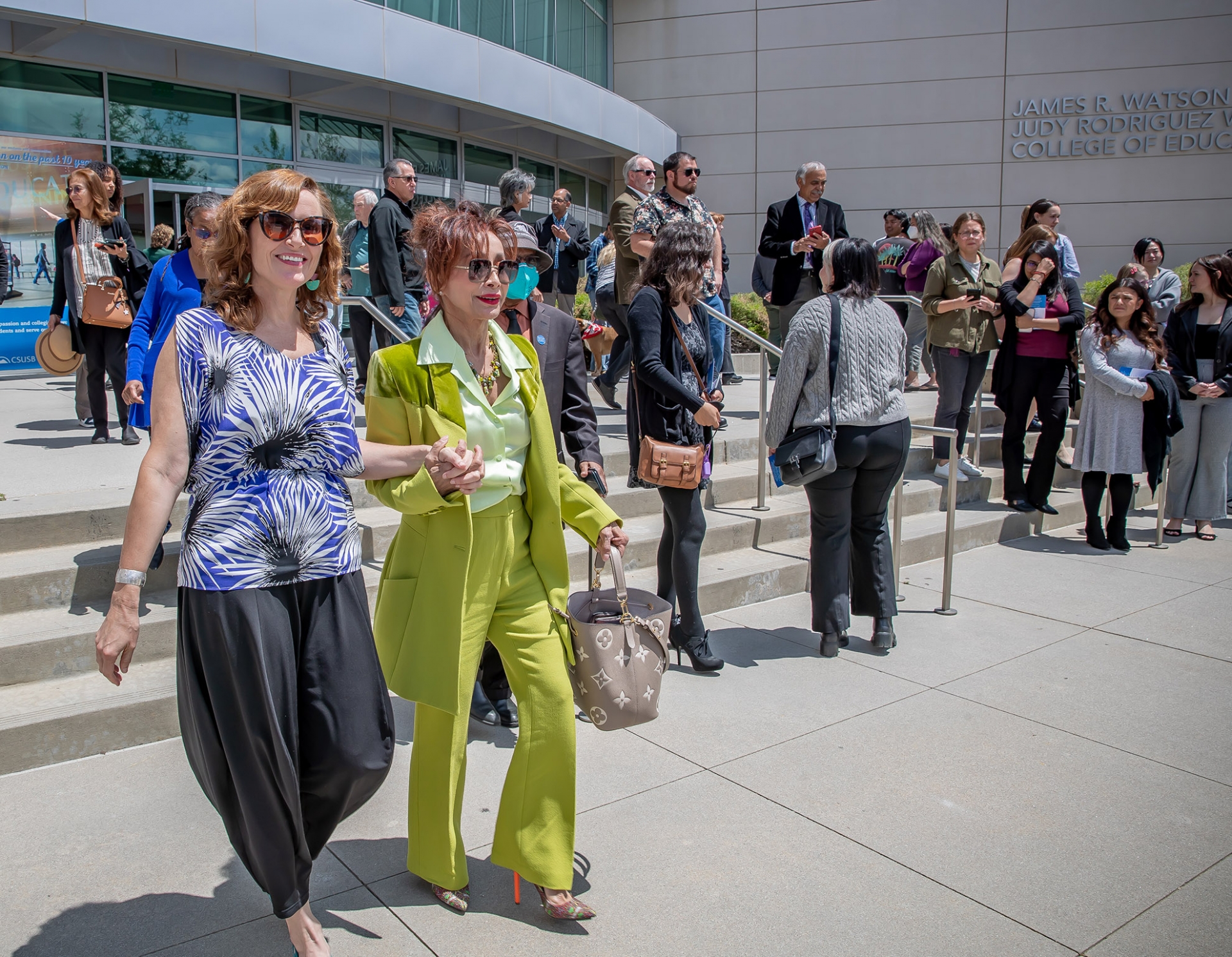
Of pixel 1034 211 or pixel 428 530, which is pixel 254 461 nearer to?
pixel 428 530

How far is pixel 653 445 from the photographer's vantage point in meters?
4.70

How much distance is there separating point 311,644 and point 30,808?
67.6 inches

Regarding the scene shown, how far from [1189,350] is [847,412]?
4467mm

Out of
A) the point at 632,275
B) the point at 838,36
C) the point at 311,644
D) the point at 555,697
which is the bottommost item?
the point at 555,697

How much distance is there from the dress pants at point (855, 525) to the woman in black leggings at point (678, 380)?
26.5 inches

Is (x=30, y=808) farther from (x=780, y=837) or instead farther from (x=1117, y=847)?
(x=1117, y=847)

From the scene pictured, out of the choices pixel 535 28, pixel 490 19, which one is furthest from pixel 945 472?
pixel 535 28

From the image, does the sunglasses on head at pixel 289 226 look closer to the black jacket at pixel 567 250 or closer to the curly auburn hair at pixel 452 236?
the curly auburn hair at pixel 452 236

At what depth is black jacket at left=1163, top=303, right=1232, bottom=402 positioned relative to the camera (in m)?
7.66

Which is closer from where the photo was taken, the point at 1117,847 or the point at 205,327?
the point at 205,327

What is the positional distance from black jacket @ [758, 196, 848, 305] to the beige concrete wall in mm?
12831

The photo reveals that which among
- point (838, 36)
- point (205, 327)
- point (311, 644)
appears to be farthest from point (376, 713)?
point (838, 36)

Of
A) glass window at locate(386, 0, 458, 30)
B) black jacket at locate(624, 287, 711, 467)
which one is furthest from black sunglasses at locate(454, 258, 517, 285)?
glass window at locate(386, 0, 458, 30)

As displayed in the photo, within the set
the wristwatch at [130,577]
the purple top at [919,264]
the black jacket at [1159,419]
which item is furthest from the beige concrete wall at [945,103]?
the wristwatch at [130,577]
